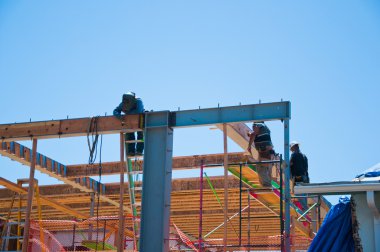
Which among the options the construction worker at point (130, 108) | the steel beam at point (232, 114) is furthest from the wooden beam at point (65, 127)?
the steel beam at point (232, 114)

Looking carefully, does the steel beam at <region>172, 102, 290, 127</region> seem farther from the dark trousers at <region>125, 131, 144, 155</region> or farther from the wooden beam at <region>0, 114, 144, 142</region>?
the dark trousers at <region>125, 131, 144, 155</region>

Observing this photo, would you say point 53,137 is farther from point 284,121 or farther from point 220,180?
point 220,180

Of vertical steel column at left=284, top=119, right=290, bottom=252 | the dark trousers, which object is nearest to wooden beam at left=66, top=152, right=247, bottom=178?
the dark trousers

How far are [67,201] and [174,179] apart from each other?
19.4 feet

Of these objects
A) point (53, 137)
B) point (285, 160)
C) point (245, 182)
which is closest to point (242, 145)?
point (245, 182)

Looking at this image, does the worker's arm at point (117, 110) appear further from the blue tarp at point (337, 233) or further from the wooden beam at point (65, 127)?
the blue tarp at point (337, 233)

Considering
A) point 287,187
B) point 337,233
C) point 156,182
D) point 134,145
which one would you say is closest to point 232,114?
point 287,187

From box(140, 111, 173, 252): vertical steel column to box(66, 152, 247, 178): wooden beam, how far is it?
447cm

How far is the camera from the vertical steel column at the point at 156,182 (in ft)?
46.0

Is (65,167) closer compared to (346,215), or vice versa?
(346,215)

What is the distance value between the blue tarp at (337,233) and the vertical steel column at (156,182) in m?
3.70

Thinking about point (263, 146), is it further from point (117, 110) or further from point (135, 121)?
point (117, 110)

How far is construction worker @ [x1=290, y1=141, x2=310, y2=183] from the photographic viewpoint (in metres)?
17.8

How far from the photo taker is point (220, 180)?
22.5 meters
